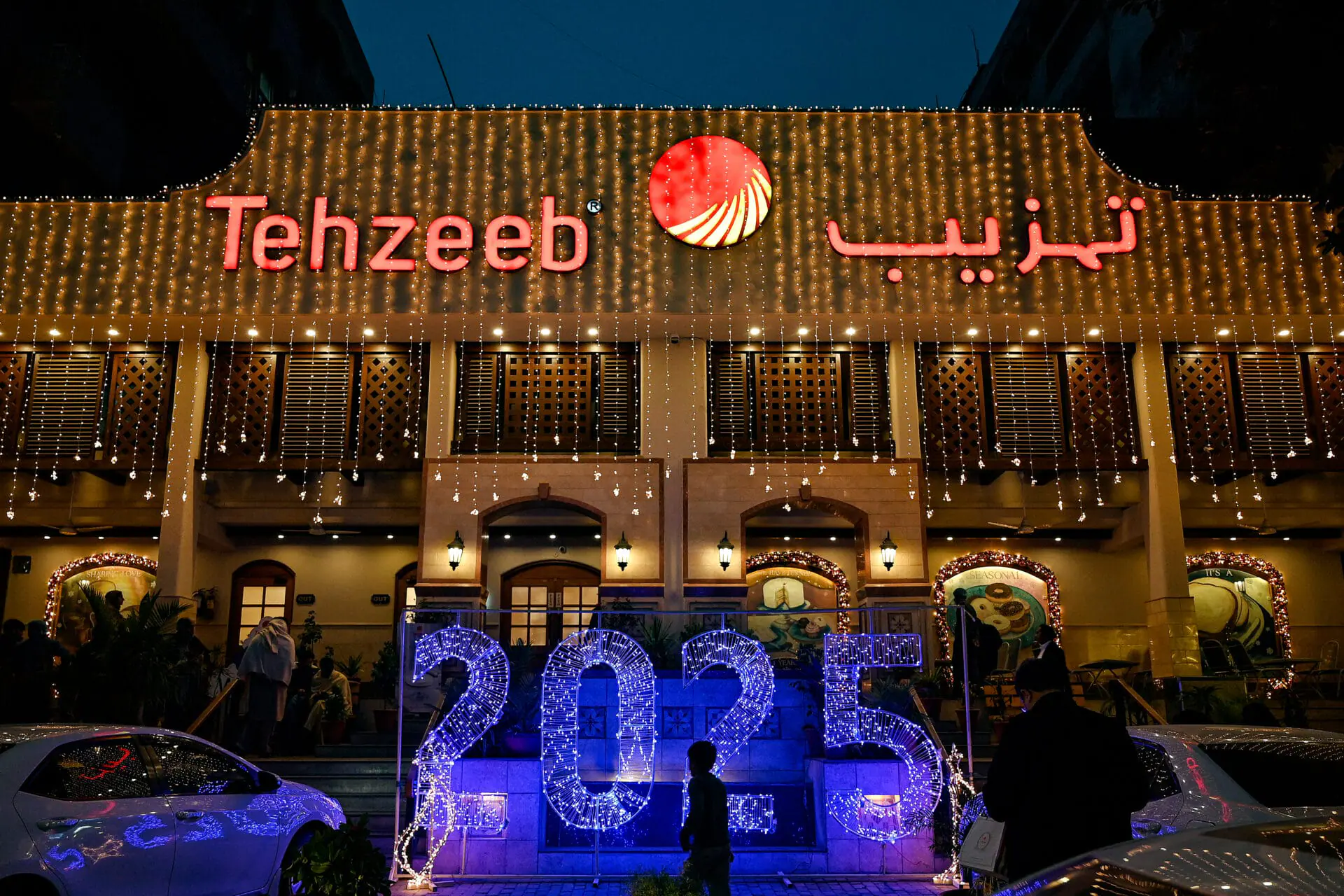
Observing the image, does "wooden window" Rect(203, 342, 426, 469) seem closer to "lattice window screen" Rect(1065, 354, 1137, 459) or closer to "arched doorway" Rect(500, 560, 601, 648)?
"arched doorway" Rect(500, 560, 601, 648)

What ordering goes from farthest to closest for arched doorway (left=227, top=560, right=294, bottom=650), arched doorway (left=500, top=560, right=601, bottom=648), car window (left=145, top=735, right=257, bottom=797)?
1. arched doorway (left=500, top=560, right=601, bottom=648)
2. arched doorway (left=227, top=560, right=294, bottom=650)
3. car window (left=145, top=735, right=257, bottom=797)

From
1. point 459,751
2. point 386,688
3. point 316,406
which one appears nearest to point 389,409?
point 316,406

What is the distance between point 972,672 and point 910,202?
742 centimetres

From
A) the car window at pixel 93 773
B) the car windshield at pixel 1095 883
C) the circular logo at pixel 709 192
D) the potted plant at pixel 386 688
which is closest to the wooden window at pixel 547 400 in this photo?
the circular logo at pixel 709 192

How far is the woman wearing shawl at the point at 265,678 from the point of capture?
12.1m

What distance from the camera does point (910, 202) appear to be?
53.5ft

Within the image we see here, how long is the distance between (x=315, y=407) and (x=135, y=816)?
1069 centimetres

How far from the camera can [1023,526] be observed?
17.8 m

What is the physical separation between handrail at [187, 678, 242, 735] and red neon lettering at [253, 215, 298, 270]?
20.0 feet

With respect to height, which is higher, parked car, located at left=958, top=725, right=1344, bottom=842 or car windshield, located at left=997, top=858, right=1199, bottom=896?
car windshield, located at left=997, top=858, right=1199, bottom=896

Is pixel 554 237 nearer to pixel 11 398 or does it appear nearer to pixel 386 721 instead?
pixel 386 721

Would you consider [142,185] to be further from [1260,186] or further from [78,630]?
[1260,186]

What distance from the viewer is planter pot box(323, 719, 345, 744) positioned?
13242 millimetres

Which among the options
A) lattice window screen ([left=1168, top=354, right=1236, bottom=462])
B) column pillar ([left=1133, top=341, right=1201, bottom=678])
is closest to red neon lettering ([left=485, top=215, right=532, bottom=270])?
column pillar ([left=1133, top=341, right=1201, bottom=678])
